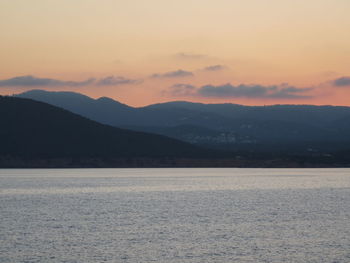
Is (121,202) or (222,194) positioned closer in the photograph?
(121,202)

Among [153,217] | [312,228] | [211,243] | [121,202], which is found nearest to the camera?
[211,243]

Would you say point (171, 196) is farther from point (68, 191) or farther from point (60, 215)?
point (60, 215)

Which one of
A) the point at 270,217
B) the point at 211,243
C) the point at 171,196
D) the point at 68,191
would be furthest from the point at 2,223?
the point at 68,191

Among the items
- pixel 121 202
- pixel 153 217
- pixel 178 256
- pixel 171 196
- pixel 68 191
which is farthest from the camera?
pixel 68 191

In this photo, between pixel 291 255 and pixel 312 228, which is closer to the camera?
pixel 291 255

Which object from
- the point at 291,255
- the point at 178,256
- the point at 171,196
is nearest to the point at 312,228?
the point at 291,255

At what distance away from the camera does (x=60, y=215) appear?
3794 inches

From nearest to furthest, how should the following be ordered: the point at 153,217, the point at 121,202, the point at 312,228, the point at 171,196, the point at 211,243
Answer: the point at 211,243
the point at 312,228
the point at 153,217
the point at 121,202
the point at 171,196

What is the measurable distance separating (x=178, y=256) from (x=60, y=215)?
39.8 meters

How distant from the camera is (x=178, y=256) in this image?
60.2 metres

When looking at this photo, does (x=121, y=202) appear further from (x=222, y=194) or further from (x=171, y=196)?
(x=222, y=194)

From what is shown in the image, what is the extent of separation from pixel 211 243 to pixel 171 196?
71168mm

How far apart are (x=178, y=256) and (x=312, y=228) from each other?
25.7m

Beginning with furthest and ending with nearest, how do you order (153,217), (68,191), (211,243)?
(68,191) → (153,217) → (211,243)
